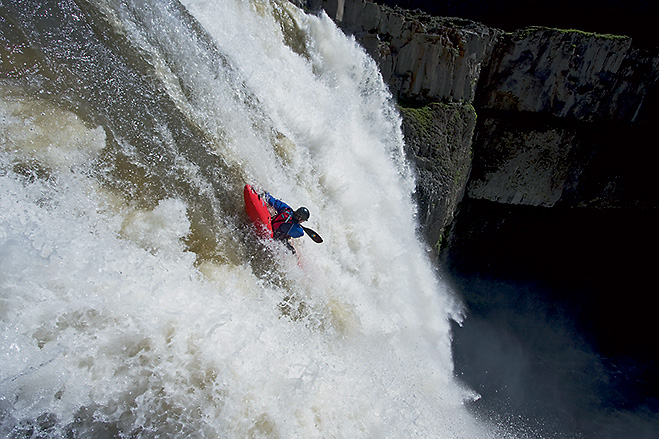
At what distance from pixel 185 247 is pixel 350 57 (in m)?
5.15

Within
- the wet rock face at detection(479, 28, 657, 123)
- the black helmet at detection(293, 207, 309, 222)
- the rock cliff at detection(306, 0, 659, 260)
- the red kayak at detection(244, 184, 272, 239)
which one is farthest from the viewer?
the wet rock face at detection(479, 28, 657, 123)

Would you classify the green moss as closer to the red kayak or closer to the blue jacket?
the blue jacket

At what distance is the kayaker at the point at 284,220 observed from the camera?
423cm

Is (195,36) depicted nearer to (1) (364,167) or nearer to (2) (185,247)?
(2) (185,247)

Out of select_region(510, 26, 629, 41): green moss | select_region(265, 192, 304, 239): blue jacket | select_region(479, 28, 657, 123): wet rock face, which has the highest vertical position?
select_region(510, 26, 629, 41): green moss

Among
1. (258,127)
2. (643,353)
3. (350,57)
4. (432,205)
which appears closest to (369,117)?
(350,57)

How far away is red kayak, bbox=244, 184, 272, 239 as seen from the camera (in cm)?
390

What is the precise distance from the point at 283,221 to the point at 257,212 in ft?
1.40

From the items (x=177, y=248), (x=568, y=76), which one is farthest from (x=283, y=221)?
(x=568, y=76)

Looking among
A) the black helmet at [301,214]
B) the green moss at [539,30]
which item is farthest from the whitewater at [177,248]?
the green moss at [539,30]

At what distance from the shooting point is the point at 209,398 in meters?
2.48

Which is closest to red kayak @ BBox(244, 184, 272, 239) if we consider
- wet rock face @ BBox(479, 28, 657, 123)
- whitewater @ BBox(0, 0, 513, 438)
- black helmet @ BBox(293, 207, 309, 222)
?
whitewater @ BBox(0, 0, 513, 438)

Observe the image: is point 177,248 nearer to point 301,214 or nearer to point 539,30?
point 301,214

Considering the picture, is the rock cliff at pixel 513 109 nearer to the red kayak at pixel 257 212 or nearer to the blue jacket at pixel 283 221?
the blue jacket at pixel 283 221
